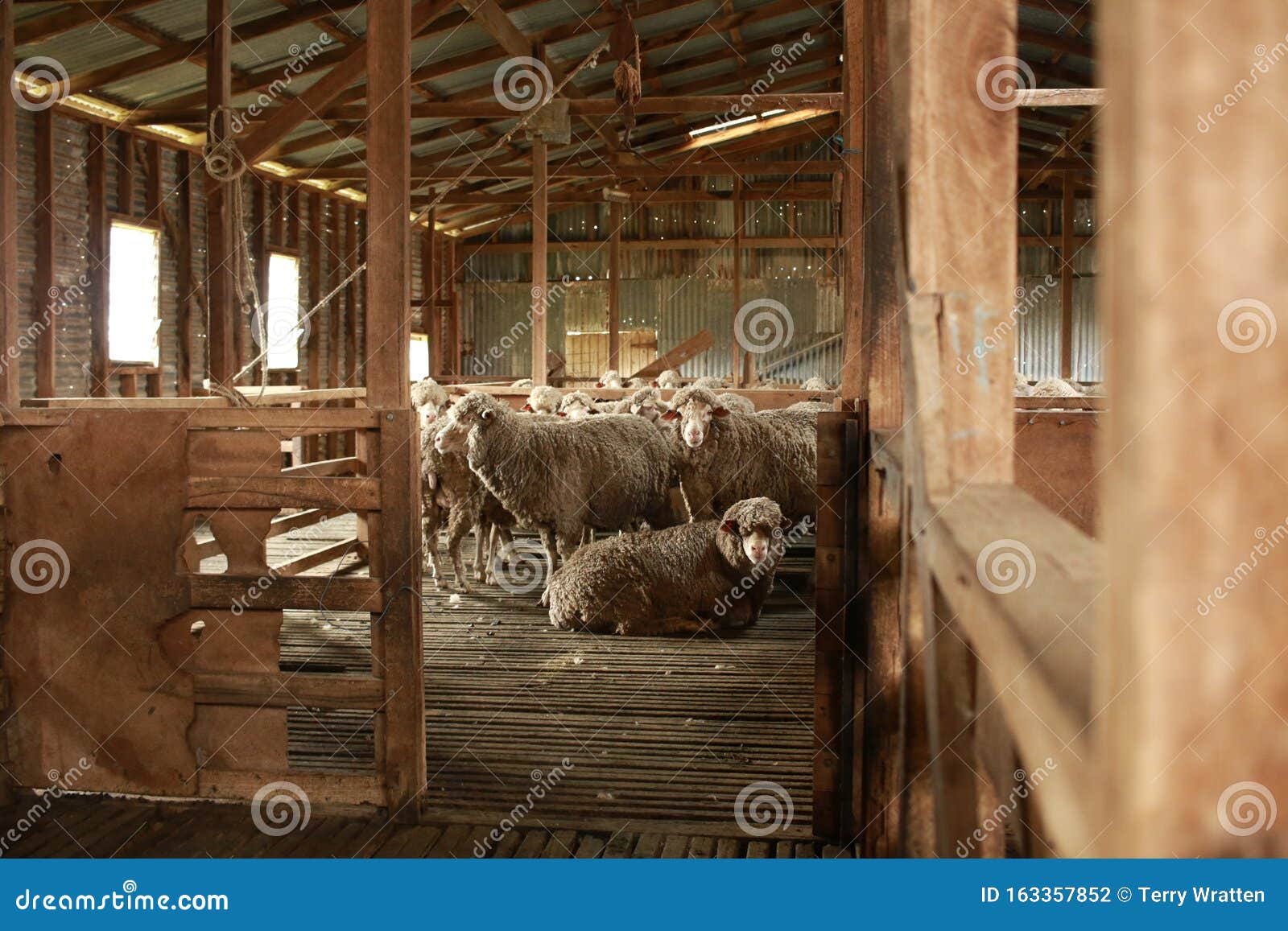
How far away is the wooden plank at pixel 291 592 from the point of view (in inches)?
139

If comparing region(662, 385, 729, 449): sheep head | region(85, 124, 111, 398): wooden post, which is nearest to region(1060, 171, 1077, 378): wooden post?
region(662, 385, 729, 449): sheep head

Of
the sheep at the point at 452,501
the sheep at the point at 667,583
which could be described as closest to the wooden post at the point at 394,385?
the sheep at the point at 667,583

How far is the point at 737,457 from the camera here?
8.00 m

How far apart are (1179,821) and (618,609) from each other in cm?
602

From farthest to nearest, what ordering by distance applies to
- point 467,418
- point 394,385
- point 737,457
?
1. point 737,457
2. point 467,418
3. point 394,385

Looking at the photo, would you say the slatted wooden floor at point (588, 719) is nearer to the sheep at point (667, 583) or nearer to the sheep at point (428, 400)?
the sheep at point (667, 583)

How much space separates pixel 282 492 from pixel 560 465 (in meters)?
4.08

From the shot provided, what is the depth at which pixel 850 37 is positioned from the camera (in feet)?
12.7

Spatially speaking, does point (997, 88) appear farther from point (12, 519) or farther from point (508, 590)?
point (508, 590)

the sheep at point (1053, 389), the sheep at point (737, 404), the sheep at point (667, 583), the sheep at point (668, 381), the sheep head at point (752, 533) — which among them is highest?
the sheep at point (668, 381)

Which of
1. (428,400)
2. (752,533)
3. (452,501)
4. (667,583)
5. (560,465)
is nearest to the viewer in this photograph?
(752,533)

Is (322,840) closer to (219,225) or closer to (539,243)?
(219,225)

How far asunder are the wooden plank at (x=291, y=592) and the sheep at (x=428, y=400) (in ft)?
15.5

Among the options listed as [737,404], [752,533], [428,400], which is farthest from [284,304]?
[752,533]
